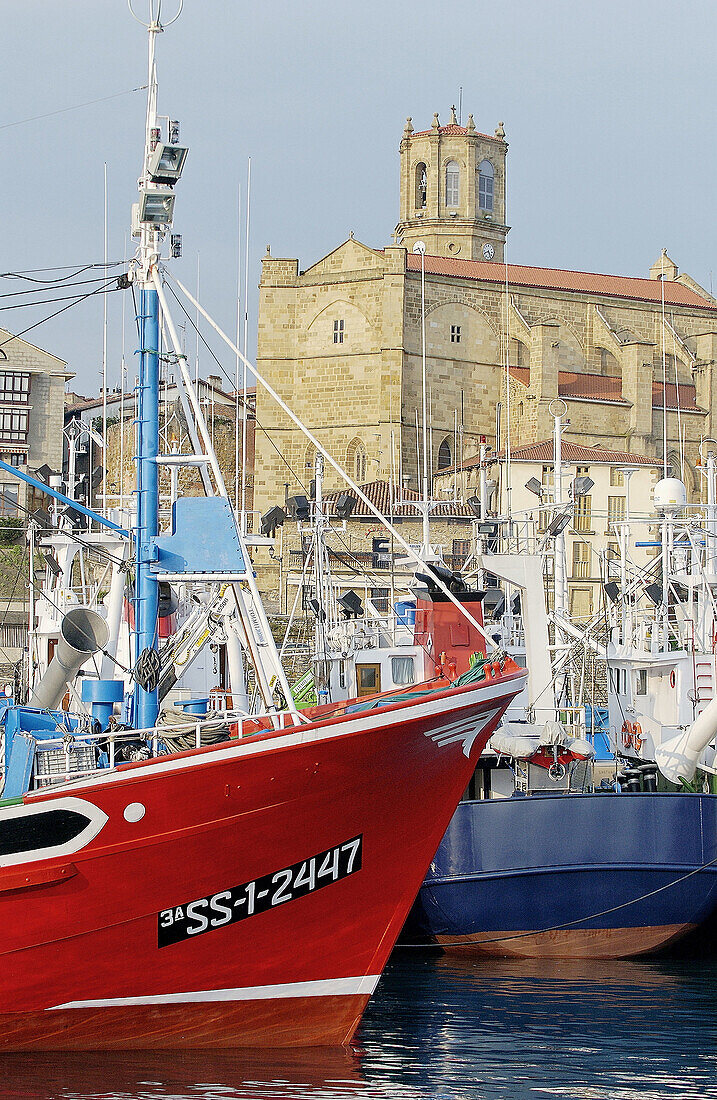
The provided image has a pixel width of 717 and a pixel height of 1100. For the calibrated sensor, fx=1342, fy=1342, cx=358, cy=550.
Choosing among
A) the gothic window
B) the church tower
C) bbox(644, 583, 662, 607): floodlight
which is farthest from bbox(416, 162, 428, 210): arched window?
bbox(644, 583, 662, 607): floodlight

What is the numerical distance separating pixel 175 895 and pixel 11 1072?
72.9 inches

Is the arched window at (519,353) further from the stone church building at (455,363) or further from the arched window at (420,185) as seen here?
the arched window at (420,185)

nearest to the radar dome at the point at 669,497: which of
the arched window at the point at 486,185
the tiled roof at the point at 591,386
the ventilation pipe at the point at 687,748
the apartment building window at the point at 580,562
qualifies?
the ventilation pipe at the point at 687,748

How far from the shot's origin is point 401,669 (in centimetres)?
1827

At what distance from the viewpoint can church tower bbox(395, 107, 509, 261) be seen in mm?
78875

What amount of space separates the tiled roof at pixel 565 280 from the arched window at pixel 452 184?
6.76 m

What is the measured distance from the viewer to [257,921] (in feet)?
35.8

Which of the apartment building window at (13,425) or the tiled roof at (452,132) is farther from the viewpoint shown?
the tiled roof at (452,132)

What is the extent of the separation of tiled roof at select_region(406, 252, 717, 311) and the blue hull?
50.7 m

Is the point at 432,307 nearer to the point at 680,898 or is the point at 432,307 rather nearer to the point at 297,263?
the point at 297,263

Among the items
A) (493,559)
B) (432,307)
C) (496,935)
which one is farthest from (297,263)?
(496,935)

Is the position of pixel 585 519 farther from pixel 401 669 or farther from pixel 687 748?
pixel 687 748

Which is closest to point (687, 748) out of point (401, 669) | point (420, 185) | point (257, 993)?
point (401, 669)

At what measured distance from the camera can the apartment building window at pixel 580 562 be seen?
49.2m
